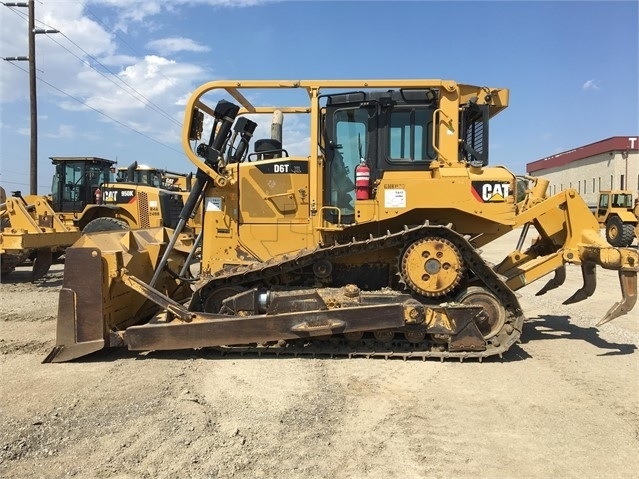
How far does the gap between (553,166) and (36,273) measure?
53389mm

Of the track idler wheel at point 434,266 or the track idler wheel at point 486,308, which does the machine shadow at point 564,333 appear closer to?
the track idler wheel at point 486,308

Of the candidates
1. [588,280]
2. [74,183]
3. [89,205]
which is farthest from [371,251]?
[74,183]

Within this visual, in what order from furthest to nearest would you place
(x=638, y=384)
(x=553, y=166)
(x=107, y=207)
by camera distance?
1. (x=553, y=166)
2. (x=107, y=207)
3. (x=638, y=384)

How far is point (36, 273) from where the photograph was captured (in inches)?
467

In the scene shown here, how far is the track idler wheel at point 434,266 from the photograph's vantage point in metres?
5.43

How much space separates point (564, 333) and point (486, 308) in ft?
6.77

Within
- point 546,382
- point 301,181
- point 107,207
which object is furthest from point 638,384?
point 107,207

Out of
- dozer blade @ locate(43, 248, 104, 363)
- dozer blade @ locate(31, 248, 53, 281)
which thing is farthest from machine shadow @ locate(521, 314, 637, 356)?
dozer blade @ locate(31, 248, 53, 281)

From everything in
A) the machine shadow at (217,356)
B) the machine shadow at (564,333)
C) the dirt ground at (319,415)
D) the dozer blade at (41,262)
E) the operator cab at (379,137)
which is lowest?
the dirt ground at (319,415)

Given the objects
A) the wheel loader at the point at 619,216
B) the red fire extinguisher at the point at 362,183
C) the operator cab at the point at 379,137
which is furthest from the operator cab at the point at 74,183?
the wheel loader at the point at 619,216

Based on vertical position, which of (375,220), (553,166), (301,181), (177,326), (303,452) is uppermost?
(553,166)

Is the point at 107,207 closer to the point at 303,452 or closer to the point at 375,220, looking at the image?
the point at 375,220

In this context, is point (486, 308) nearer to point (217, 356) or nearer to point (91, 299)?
point (217, 356)

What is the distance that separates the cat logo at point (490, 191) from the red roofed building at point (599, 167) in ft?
108
